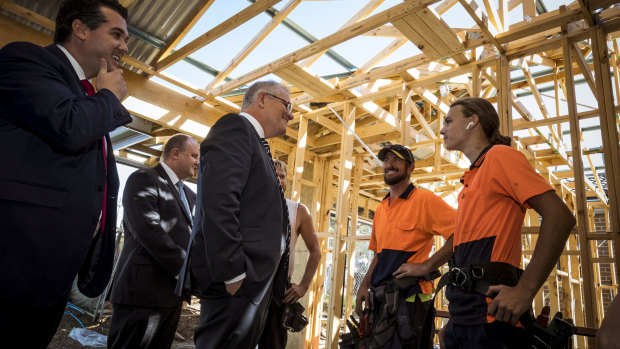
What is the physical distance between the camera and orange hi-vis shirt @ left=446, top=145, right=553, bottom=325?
5.10 feet

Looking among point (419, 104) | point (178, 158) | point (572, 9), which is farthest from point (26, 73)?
point (419, 104)

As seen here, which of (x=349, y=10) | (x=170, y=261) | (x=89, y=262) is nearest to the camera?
(x=89, y=262)

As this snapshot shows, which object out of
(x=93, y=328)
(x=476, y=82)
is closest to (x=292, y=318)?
(x=476, y=82)

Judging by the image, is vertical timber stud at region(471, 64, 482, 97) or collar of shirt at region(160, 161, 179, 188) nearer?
collar of shirt at region(160, 161, 179, 188)

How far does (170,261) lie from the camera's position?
90.0 inches

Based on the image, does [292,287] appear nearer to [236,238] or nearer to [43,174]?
[236,238]

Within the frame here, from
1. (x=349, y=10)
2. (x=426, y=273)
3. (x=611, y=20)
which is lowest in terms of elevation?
(x=426, y=273)

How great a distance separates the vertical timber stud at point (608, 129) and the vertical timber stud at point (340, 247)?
2706mm

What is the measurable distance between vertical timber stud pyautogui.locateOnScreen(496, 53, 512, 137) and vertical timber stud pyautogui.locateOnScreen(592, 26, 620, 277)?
0.65m

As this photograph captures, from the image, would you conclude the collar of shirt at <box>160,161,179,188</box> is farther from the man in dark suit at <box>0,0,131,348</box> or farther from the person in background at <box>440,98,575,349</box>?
the person in background at <box>440,98,575,349</box>

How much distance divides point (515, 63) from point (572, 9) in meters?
0.90

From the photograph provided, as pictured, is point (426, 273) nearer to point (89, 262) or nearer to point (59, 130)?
point (89, 262)

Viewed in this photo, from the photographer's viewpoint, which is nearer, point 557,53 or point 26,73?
point 26,73

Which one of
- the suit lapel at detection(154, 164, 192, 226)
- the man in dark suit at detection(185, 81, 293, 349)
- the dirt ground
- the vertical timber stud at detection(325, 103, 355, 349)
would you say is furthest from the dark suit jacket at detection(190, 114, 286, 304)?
the dirt ground
